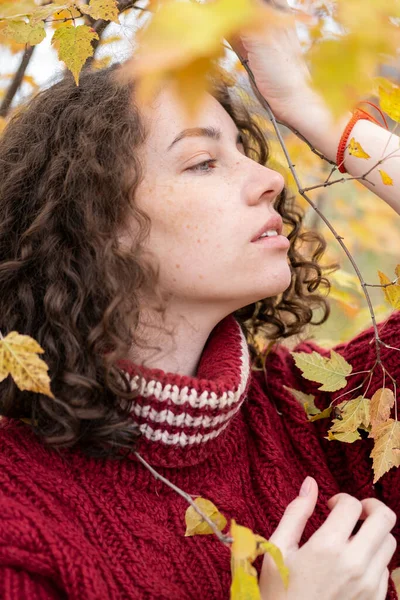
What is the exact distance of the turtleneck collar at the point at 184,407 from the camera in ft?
3.95

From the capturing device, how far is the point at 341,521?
3.88ft

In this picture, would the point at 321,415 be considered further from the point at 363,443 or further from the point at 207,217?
the point at 207,217

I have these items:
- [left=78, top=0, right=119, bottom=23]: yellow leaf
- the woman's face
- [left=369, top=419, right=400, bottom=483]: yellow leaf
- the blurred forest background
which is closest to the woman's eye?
the woman's face

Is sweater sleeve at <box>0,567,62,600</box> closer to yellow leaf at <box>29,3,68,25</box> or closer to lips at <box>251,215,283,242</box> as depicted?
lips at <box>251,215,283,242</box>

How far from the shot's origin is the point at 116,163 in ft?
4.47

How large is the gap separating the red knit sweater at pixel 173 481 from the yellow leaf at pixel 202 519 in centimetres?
24

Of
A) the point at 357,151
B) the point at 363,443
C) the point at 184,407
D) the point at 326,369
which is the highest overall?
the point at 357,151

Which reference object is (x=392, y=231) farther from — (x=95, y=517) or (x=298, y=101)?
(x=95, y=517)

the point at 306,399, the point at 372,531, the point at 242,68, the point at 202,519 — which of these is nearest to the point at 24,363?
the point at 202,519

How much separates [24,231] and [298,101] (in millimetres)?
640

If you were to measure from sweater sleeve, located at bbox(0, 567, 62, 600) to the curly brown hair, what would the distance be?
0.22 m

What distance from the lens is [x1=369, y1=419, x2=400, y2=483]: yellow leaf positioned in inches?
47.6

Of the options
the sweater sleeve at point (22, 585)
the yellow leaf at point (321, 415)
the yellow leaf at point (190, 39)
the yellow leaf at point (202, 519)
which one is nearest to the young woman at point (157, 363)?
the sweater sleeve at point (22, 585)

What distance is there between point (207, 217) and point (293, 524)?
586mm
